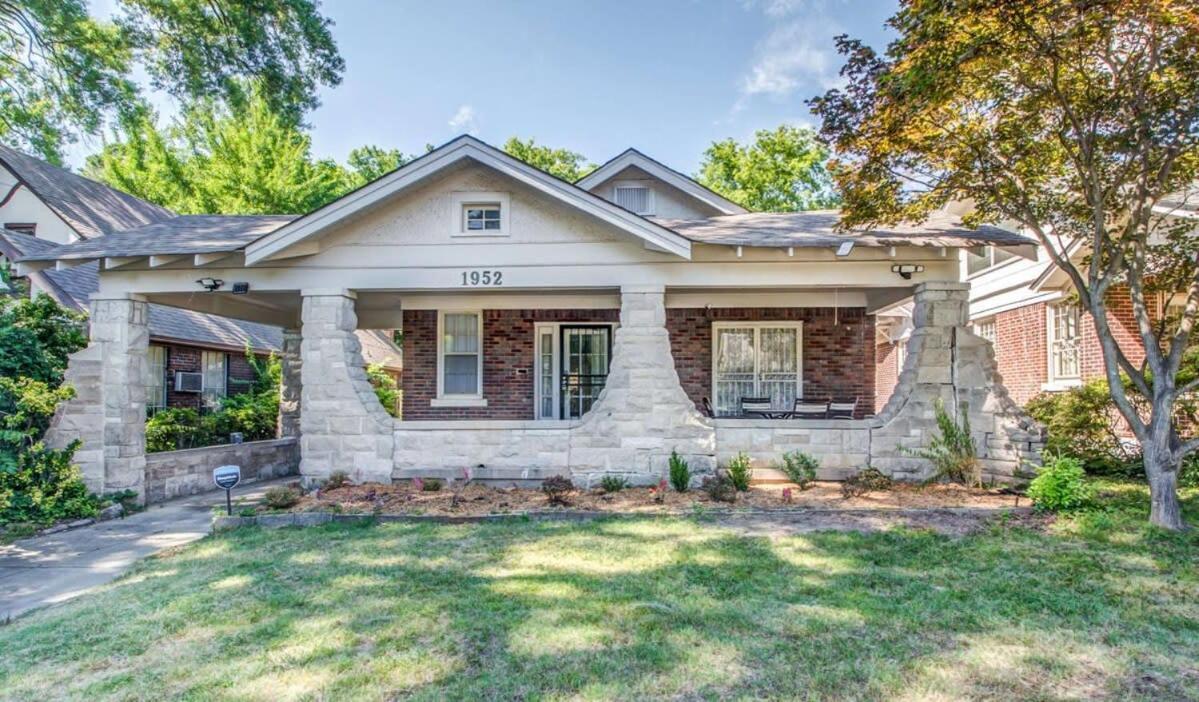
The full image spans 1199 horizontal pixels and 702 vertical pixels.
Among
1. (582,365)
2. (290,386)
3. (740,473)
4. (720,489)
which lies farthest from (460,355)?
(720,489)

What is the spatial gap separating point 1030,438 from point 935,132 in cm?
408

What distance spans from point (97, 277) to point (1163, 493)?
18.2 meters

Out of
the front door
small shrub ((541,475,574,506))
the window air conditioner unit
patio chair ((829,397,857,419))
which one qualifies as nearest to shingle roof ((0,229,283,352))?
the window air conditioner unit

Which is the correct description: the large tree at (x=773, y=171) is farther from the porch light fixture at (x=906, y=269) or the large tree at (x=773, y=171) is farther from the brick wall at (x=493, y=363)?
the porch light fixture at (x=906, y=269)

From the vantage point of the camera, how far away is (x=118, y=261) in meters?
8.67

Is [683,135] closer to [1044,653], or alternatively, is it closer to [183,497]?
[183,497]

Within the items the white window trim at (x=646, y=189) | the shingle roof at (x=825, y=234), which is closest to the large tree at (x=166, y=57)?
the white window trim at (x=646, y=189)

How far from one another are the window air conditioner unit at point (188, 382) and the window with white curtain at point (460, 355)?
6580 millimetres

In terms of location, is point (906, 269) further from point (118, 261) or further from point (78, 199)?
point (78, 199)

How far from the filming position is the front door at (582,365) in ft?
41.2

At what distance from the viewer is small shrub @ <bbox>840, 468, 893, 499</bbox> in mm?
7984

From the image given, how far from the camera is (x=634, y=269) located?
887 cm

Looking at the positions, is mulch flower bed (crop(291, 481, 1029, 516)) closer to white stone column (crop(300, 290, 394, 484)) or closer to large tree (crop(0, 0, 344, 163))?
white stone column (crop(300, 290, 394, 484))

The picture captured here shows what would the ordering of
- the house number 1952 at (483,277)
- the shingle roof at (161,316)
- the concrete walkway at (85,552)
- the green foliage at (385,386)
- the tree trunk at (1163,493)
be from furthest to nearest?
1. the green foliage at (385,386)
2. the shingle roof at (161,316)
3. the house number 1952 at (483,277)
4. the tree trunk at (1163,493)
5. the concrete walkway at (85,552)
